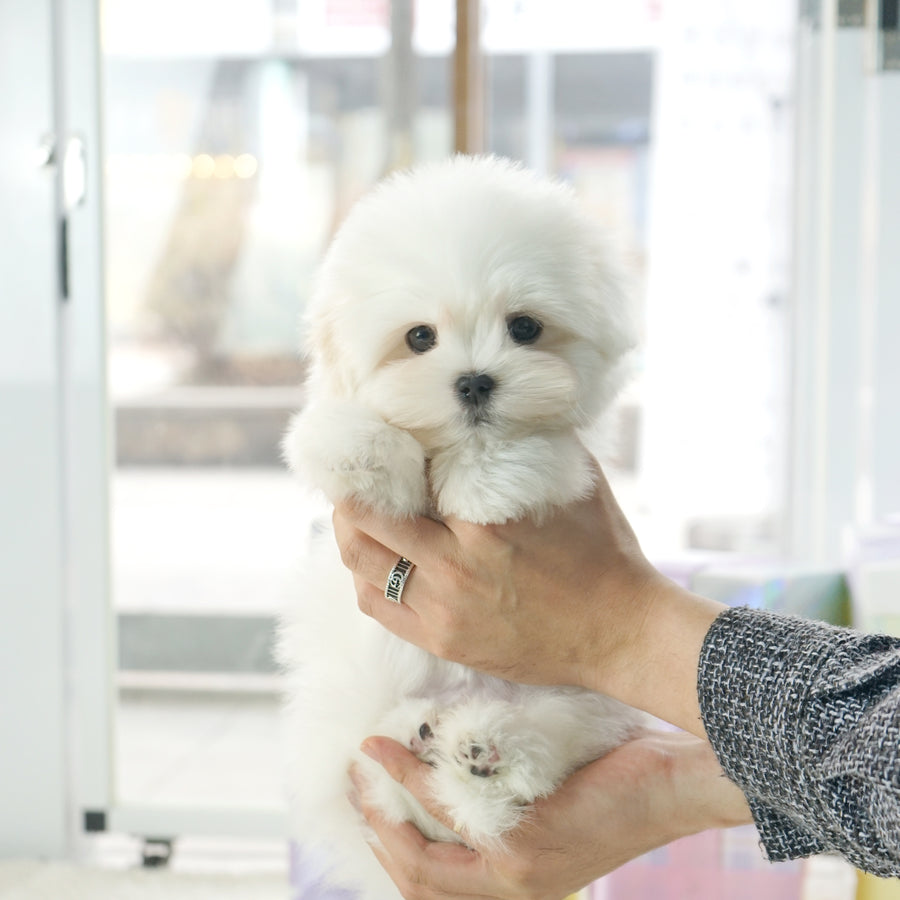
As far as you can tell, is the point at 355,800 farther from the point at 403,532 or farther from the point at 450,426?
the point at 450,426

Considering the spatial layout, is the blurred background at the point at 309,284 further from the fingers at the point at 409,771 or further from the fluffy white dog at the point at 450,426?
the fingers at the point at 409,771

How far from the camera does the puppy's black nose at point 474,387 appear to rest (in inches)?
43.1

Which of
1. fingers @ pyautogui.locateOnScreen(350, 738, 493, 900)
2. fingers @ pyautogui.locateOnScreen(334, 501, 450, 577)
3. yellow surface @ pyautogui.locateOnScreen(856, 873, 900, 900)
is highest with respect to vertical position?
fingers @ pyautogui.locateOnScreen(334, 501, 450, 577)

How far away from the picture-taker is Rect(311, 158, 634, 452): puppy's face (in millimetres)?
1113

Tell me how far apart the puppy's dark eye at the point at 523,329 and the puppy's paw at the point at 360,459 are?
0.56ft

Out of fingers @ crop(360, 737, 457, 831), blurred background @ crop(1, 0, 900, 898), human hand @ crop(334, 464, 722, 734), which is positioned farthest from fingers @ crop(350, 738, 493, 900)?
blurred background @ crop(1, 0, 900, 898)

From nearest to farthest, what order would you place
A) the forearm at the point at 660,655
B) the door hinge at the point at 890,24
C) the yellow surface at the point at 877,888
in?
the forearm at the point at 660,655
the yellow surface at the point at 877,888
the door hinge at the point at 890,24

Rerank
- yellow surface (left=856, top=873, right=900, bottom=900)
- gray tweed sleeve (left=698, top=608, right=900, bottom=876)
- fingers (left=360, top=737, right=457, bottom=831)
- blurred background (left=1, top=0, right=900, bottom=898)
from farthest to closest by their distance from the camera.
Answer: blurred background (left=1, top=0, right=900, bottom=898) → yellow surface (left=856, top=873, right=900, bottom=900) → fingers (left=360, top=737, right=457, bottom=831) → gray tweed sleeve (left=698, top=608, right=900, bottom=876)

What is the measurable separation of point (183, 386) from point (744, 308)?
150cm

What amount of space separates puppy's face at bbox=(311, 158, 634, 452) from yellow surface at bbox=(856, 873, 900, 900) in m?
0.81

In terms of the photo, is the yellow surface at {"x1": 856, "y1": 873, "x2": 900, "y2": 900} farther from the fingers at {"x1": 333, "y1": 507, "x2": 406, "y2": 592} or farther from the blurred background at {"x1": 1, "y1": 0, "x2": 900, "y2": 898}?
the blurred background at {"x1": 1, "y1": 0, "x2": 900, "y2": 898}

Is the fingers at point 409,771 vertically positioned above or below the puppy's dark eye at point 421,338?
below

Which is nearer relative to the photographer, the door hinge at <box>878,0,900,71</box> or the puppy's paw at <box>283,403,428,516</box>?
the puppy's paw at <box>283,403,428,516</box>

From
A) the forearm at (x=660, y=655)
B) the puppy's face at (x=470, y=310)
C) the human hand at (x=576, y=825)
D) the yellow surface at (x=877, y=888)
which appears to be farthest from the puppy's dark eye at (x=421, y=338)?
the yellow surface at (x=877, y=888)
